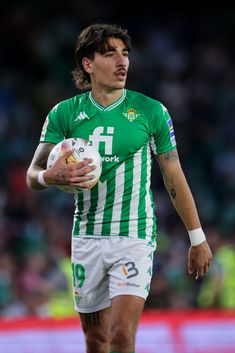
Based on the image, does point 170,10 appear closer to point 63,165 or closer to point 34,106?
point 34,106

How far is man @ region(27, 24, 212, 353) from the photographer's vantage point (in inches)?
224

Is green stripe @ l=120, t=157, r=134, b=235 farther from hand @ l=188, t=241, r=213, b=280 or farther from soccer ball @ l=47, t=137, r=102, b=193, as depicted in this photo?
hand @ l=188, t=241, r=213, b=280

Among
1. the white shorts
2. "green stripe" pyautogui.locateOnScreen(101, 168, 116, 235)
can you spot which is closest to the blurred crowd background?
the white shorts

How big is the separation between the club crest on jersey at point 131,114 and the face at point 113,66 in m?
0.15

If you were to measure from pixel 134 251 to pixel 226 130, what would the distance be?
8279mm

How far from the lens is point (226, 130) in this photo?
13719mm


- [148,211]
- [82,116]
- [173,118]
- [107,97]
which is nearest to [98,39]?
[107,97]

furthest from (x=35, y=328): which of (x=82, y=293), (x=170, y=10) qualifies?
(x=170, y=10)

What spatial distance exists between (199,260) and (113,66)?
125 cm

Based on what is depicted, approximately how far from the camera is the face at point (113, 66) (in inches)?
225

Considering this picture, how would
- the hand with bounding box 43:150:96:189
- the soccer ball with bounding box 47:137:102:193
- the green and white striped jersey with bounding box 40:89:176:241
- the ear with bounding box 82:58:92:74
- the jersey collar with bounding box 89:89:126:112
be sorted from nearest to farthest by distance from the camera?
the hand with bounding box 43:150:96:189 < the soccer ball with bounding box 47:137:102:193 < the green and white striped jersey with bounding box 40:89:176:241 < the jersey collar with bounding box 89:89:126:112 < the ear with bounding box 82:58:92:74

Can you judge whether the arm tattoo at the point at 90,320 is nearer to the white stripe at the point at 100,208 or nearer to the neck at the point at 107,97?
the white stripe at the point at 100,208

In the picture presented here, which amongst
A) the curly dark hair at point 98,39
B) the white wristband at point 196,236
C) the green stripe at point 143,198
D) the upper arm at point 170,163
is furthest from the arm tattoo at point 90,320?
the curly dark hair at point 98,39

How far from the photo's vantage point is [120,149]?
568 cm
